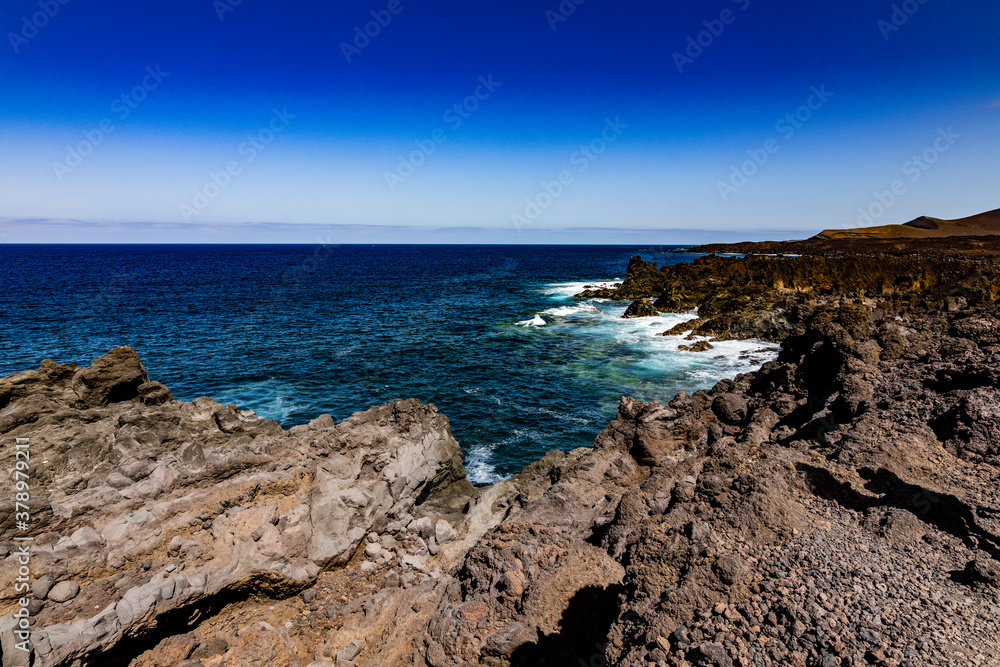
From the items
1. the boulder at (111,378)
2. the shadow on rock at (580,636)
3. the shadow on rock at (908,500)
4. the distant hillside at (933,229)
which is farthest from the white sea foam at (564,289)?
the distant hillside at (933,229)

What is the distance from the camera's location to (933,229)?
144750mm

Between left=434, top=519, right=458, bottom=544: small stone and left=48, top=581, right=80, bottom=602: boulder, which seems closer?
left=48, top=581, right=80, bottom=602: boulder

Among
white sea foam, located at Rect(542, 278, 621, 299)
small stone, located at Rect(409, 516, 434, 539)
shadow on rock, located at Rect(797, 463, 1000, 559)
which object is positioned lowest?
small stone, located at Rect(409, 516, 434, 539)

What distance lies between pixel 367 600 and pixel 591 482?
278 inches

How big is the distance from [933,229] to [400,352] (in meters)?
184

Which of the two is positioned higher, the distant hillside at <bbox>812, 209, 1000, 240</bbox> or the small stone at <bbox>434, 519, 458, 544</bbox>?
the distant hillside at <bbox>812, 209, 1000, 240</bbox>

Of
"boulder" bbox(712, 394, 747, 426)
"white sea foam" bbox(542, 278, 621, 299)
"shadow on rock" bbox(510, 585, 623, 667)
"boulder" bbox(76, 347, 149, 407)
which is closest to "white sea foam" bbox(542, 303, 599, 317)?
"white sea foam" bbox(542, 278, 621, 299)

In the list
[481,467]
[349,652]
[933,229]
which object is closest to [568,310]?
[481,467]

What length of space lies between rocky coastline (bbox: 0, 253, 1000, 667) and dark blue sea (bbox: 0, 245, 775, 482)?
8.65m

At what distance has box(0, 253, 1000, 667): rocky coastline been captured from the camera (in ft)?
21.2

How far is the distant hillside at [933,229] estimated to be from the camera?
13806cm

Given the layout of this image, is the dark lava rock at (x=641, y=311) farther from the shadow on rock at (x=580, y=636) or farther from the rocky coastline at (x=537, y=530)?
the shadow on rock at (x=580, y=636)

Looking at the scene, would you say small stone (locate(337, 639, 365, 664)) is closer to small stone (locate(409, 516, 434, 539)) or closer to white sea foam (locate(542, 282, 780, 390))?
small stone (locate(409, 516, 434, 539))

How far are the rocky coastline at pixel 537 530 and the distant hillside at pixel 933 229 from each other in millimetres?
168166
